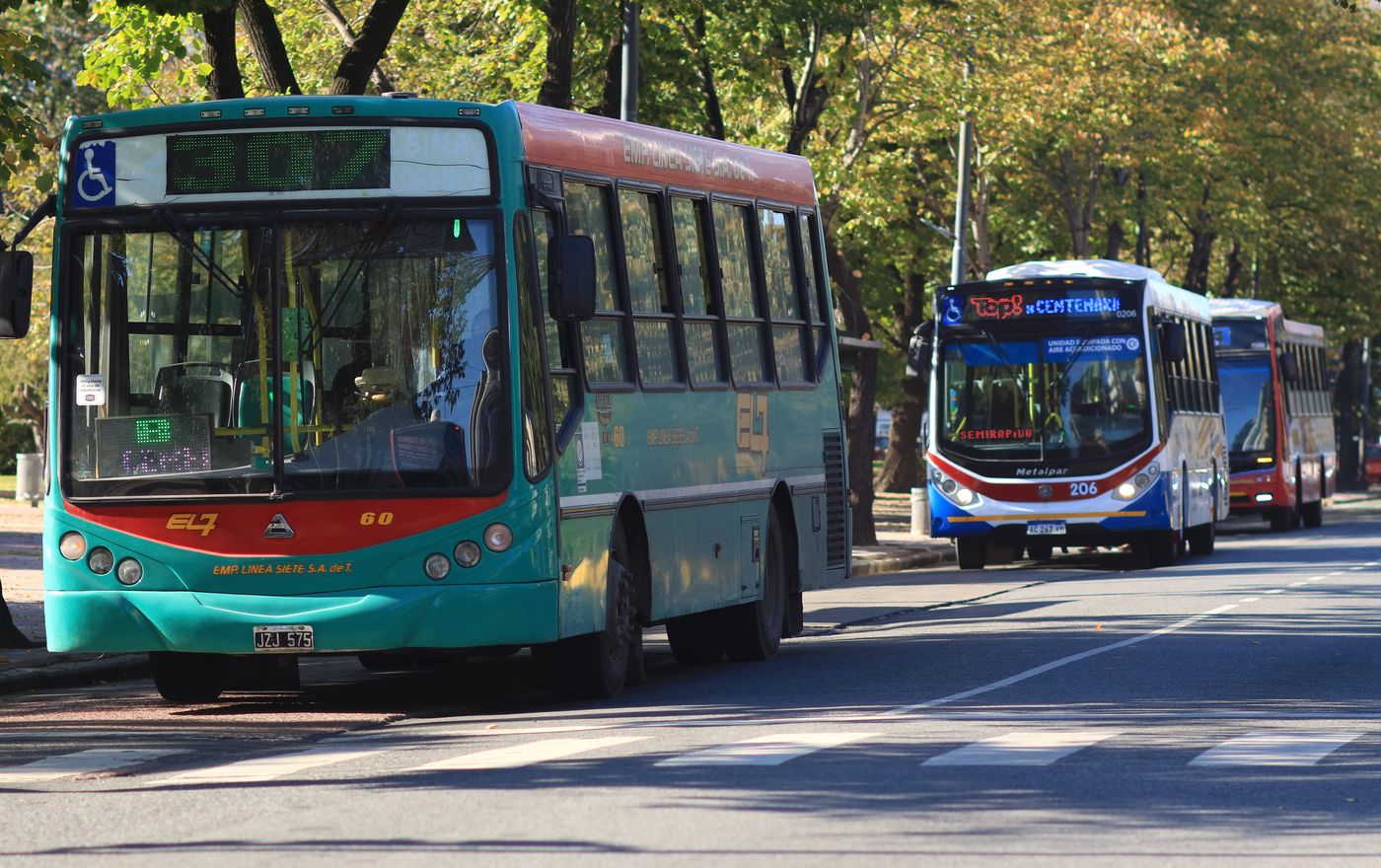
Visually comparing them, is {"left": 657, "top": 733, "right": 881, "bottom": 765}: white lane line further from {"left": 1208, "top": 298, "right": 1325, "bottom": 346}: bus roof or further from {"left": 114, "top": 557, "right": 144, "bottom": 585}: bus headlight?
{"left": 1208, "top": 298, "right": 1325, "bottom": 346}: bus roof

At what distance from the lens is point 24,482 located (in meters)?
50.1

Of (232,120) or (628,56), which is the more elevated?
(628,56)

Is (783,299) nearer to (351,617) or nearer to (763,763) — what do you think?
(351,617)

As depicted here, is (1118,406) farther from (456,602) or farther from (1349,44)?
(1349,44)

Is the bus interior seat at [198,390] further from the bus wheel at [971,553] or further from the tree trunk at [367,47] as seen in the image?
the bus wheel at [971,553]

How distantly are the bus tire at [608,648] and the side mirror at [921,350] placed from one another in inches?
588

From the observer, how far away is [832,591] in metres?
26.9

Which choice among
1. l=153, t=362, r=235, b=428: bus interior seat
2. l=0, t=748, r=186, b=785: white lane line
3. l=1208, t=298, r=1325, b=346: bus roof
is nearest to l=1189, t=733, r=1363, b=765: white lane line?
l=0, t=748, r=186, b=785: white lane line

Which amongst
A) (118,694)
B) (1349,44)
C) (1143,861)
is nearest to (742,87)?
(118,694)

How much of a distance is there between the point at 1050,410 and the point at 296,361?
17582 mm

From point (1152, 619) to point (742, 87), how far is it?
1219cm

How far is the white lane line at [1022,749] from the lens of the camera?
10.9 m

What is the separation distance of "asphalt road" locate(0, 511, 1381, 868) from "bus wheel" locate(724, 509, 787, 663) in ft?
0.78

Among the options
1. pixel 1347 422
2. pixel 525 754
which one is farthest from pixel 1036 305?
pixel 1347 422
